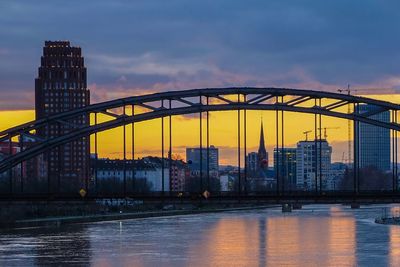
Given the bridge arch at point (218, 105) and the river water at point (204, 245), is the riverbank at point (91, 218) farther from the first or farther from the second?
the bridge arch at point (218, 105)

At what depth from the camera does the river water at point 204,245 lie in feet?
191

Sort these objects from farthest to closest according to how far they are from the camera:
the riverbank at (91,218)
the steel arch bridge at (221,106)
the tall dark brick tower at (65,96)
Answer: the tall dark brick tower at (65,96) < the riverbank at (91,218) < the steel arch bridge at (221,106)

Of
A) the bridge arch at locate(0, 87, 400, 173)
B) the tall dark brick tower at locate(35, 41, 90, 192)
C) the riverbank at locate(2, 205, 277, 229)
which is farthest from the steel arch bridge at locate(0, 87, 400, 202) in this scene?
the tall dark brick tower at locate(35, 41, 90, 192)

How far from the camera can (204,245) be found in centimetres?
7056

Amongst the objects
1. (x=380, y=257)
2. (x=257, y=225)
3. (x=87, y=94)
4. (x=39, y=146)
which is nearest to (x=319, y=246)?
(x=380, y=257)

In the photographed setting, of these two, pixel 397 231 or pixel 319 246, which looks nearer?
pixel 319 246

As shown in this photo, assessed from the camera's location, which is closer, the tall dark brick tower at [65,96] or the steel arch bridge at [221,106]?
the steel arch bridge at [221,106]

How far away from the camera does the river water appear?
58.2 m

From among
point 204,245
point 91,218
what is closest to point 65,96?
point 91,218

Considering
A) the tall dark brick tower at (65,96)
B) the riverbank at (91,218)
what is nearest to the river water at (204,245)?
the riverbank at (91,218)

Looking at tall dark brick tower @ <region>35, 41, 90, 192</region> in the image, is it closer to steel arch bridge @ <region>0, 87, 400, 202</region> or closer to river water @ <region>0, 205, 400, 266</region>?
Result: river water @ <region>0, 205, 400, 266</region>

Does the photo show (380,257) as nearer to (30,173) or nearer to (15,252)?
(15,252)

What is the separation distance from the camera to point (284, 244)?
71438 mm

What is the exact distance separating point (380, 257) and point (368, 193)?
1076cm
